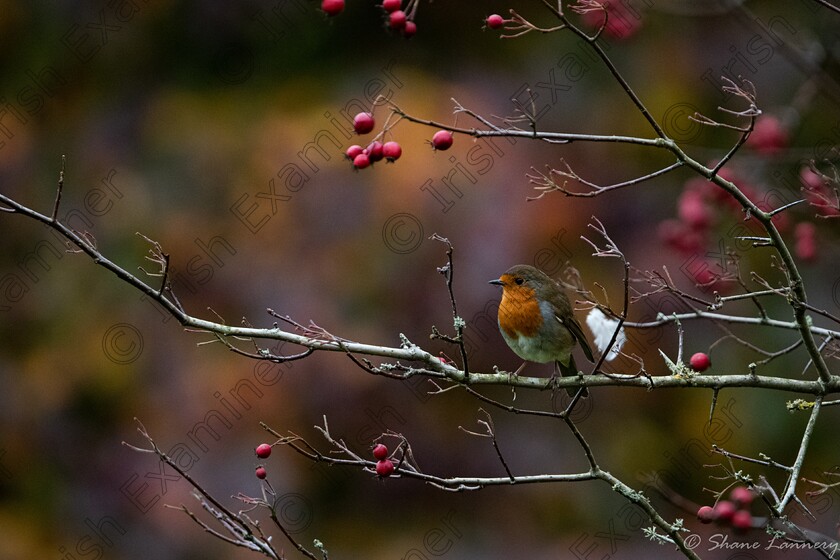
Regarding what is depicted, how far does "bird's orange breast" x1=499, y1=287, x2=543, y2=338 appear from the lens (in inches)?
155

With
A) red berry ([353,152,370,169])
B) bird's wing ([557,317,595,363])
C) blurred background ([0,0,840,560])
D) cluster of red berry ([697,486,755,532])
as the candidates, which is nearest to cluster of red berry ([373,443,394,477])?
red berry ([353,152,370,169])

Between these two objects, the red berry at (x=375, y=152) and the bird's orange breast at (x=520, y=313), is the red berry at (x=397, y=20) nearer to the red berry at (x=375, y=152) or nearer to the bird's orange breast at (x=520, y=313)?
the red berry at (x=375, y=152)

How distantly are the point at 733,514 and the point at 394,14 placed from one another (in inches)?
79.3

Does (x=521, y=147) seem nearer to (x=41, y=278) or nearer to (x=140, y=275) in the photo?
(x=140, y=275)

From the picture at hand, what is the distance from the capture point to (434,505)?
6531 millimetres

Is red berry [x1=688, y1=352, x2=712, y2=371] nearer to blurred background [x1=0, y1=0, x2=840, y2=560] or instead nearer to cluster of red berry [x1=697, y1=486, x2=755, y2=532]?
cluster of red berry [x1=697, y1=486, x2=755, y2=532]

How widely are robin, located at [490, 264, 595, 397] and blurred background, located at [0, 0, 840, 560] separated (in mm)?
2109

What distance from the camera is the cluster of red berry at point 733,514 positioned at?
283 cm

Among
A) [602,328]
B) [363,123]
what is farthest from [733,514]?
[363,123]

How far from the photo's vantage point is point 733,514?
9.75 ft

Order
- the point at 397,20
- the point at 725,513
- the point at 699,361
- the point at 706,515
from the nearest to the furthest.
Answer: the point at 397,20, the point at 706,515, the point at 725,513, the point at 699,361

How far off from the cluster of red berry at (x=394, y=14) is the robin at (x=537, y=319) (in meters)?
1.64

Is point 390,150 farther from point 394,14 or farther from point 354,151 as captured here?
point 394,14

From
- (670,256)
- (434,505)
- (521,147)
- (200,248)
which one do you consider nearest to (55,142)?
(200,248)
